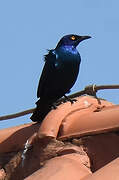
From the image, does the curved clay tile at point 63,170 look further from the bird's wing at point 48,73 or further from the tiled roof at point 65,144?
the bird's wing at point 48,73

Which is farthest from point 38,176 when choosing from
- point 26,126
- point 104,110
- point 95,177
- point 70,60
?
point 70,60

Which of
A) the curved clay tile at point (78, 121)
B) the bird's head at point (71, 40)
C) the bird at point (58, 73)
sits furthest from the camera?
the bird's head at point (71, 40)

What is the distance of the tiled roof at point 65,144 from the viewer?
267cm

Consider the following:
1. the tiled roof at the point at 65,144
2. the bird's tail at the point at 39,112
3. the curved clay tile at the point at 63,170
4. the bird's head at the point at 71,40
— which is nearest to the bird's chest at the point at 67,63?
the bird's head at the point at 71,40

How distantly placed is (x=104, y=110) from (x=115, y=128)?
231mm

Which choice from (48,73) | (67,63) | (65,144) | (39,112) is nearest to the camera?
(65,144)

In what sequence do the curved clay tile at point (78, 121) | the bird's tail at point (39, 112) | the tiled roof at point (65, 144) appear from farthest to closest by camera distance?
1. the bird's tail at point (39, 112)
2. the curved clay tile at point (78, 121)
3. the tiled roof at point (65, 144)

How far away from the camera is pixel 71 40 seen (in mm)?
5336

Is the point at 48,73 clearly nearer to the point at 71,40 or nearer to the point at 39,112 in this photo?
the point at 71,40

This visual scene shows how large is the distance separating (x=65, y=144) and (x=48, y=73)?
1736 mm

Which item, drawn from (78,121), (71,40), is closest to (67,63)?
(71,40)

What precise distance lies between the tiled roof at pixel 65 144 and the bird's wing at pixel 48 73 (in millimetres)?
1173

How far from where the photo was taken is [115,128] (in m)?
2.76

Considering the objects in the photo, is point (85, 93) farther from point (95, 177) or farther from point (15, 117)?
point (95, 177)
